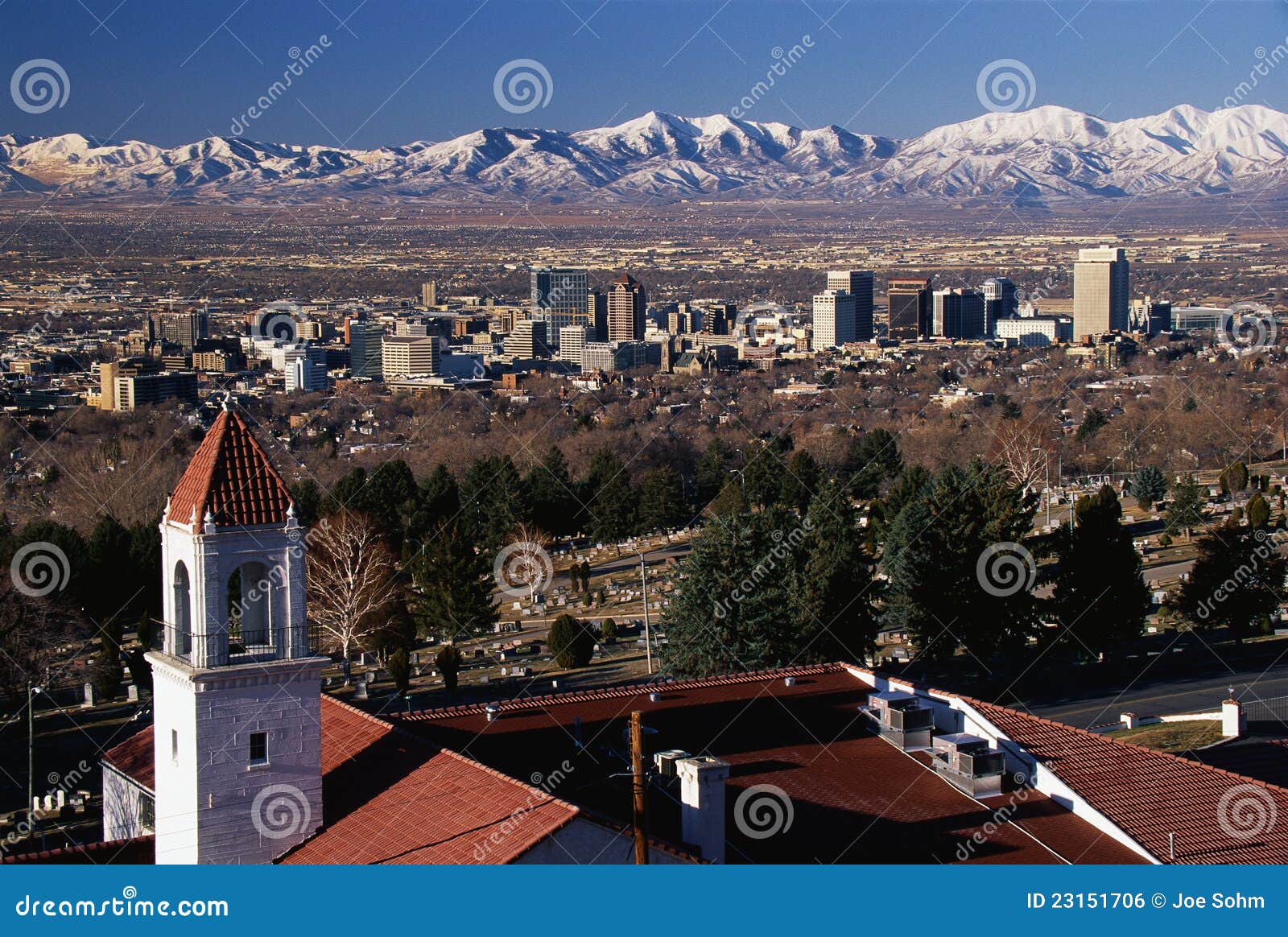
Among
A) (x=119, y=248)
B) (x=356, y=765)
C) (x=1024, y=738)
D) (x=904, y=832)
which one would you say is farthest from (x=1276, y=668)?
(x=119, y=248)

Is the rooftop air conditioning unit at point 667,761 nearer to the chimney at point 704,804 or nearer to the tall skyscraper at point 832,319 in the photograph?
the chimney at point 704,804

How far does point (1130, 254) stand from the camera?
163 metres

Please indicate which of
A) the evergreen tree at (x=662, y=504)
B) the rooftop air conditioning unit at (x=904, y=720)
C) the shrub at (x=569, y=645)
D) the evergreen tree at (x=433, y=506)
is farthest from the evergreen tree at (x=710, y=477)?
the rooftop air conditioning unit at (x=904, y=720)

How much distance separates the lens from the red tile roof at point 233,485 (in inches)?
438

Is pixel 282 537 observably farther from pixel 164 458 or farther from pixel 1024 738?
pixel 164 458

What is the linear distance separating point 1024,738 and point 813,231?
171 metres

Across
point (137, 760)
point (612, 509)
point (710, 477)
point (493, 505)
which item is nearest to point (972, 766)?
point (137, 760)

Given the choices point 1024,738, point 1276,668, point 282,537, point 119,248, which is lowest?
point 1276,668

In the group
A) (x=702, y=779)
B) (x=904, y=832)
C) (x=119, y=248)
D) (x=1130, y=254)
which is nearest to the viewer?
(x=702, y=779)

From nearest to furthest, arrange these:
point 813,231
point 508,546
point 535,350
→ 1. point 508,546
2. point 535,350
3. point 813,231

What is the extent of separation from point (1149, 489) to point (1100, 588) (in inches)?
722

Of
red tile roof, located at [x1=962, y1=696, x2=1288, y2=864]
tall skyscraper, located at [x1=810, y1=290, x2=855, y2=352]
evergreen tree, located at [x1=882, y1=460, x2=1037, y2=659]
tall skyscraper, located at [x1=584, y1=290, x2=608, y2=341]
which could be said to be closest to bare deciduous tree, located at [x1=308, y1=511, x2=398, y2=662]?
evergreen tree, located at [x1=882, y1=460, x2=1037, y2=659]

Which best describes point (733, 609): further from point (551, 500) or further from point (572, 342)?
point (572, 342)

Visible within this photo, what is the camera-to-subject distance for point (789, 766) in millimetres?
12539
